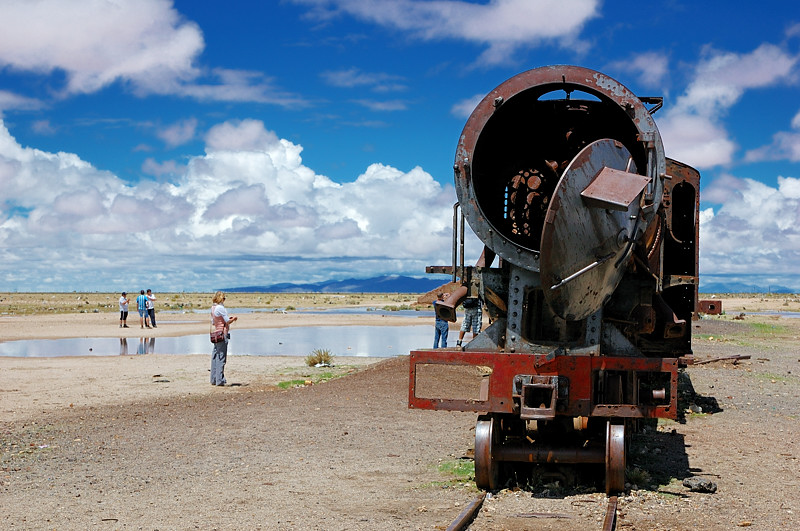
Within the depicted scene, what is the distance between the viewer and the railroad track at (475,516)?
627 cm

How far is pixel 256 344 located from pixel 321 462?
2334 centimetres

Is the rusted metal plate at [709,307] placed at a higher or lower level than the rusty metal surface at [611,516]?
higher

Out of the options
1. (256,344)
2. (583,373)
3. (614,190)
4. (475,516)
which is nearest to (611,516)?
(475,516)

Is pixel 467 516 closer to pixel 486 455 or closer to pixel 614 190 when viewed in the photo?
pixel 486 455

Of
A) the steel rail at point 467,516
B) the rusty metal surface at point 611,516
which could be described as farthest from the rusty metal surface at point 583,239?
A: the steel rail at point 467,516

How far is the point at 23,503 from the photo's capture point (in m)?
7.45

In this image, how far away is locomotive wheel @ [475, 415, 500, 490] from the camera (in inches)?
294

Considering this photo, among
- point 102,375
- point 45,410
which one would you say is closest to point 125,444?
A: point 45,410

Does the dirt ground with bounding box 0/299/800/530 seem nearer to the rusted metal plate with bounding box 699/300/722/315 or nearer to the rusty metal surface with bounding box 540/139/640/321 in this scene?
the rusted metal plate with bounding box 699/300/722/315

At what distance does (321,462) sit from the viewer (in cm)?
927

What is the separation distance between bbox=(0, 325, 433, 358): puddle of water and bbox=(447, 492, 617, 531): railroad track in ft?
64.9

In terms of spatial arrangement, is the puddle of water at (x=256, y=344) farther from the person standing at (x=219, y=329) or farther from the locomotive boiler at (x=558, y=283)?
the locomotive boiler at (x=558, y=283)

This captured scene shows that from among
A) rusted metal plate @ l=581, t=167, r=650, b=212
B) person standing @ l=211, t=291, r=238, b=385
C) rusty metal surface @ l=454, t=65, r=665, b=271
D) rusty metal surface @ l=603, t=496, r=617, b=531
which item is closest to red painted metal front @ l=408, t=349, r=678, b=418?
rusty metal surface @ l=603, t=496, r=617, b=531

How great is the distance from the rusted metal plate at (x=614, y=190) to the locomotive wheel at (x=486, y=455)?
Answer: 247 cm
